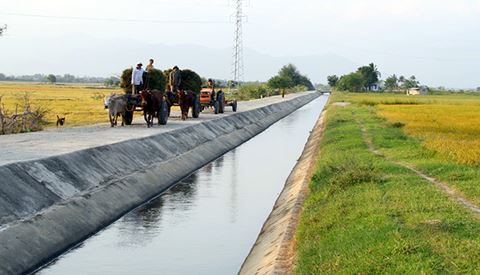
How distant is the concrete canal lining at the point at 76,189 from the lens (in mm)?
13211

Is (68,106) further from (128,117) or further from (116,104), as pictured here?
(116,104)

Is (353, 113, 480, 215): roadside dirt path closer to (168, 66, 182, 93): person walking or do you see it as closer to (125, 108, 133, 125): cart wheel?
(125, 108, 133, 125): cart wheel

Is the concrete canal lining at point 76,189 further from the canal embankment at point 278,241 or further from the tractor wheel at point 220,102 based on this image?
the tractor wheel at point 220,102

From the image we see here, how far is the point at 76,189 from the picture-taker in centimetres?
1759

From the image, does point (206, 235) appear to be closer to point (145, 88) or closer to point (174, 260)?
point (174, 260)

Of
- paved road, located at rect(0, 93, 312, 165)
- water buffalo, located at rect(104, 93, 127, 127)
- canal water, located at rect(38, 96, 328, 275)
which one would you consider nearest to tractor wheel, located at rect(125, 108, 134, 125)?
paved road, located at rect(0, 93, 312, 165)

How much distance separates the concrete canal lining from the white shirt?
294 cm

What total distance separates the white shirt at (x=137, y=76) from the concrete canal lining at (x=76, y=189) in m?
2.94

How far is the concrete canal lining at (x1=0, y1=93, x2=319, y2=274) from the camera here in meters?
13.2

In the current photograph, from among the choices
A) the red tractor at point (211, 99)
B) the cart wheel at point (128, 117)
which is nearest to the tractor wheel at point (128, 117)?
the cart wheel at point (128, 117)

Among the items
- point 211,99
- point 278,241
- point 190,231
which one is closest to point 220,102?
point 211,99

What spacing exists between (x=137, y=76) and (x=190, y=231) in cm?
1568

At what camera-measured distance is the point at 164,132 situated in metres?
29.2

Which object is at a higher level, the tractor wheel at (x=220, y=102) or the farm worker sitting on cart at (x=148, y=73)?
the farm worker sitting on cart at (x=148, y=73)
